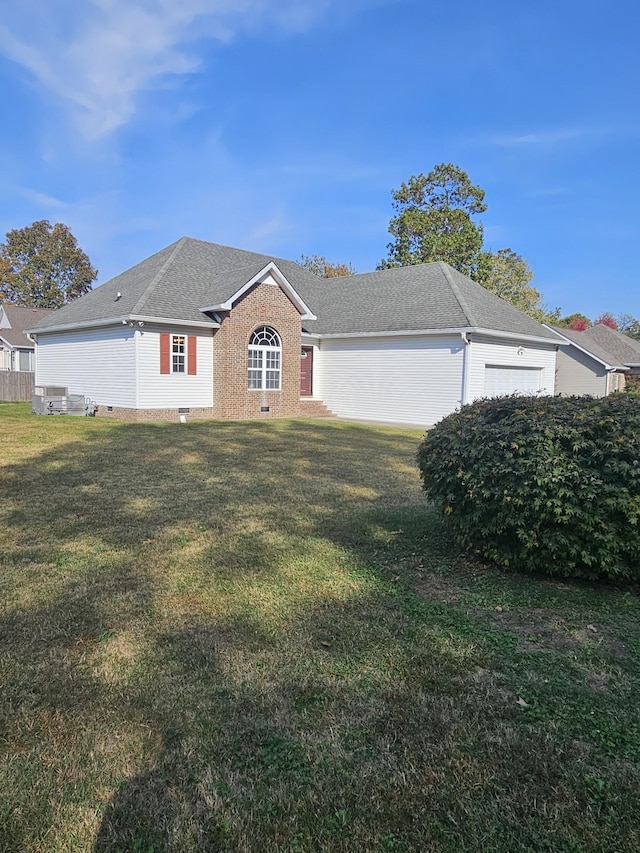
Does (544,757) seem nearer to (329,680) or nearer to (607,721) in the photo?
(607,721)

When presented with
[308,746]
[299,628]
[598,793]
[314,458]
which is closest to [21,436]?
[314,458]

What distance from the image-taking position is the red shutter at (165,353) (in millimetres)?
17703

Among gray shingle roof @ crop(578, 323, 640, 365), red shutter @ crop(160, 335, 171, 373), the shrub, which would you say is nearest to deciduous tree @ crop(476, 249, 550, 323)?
A: gray shingle roof @ crop(578, 323, 640, 365)

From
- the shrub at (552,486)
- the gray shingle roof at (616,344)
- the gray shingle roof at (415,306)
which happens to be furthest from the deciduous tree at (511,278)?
the shrub at (552,486)

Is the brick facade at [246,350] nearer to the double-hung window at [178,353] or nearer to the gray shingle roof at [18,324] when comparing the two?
the double-hung window at [178,353]

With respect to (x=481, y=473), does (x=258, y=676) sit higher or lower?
lower

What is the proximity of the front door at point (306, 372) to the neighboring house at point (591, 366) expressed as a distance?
14242mm

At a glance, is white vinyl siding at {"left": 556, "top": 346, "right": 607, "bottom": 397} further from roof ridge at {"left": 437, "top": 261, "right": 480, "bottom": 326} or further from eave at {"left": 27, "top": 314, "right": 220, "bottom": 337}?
eave at {"left": 27, "top": 314, "right": 220, "bottom": 337}

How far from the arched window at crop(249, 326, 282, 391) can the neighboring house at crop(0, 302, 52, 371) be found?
68.1 feet

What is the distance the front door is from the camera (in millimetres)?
22516

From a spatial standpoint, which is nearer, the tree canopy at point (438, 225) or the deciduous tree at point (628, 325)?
the tree canopy at point (438, 225)

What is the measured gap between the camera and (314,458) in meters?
10.9

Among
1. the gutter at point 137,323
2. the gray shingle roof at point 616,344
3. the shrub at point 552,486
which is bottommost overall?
the shrub at point 552,486

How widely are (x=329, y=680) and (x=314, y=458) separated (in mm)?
7915
